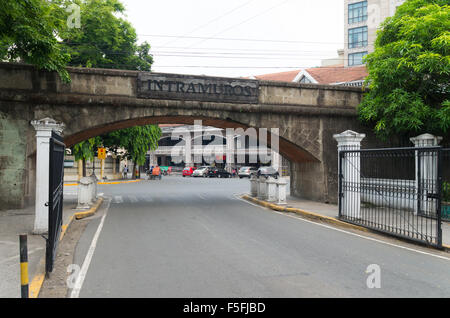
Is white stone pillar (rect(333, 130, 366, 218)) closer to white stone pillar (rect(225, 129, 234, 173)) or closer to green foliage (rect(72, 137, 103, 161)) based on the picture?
green foliage (rect(72, 137, 103, 161))

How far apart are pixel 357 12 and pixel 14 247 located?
47617 millimetres

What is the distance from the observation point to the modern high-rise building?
140 feet

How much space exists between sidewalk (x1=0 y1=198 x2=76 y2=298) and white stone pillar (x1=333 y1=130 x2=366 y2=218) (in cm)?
810

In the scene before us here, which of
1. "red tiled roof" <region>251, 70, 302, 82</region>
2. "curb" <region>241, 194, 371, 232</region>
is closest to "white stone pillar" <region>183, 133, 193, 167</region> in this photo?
"red tiled roof" <region>251, 70, 302, 82</region>

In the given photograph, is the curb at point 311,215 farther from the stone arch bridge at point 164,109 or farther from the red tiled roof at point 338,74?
the red tiled roof at point 338,74

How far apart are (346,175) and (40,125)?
27.8 feet

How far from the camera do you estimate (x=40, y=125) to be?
8781 millimetres

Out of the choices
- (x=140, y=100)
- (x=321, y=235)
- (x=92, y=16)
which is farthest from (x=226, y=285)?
(x=92, y=16)

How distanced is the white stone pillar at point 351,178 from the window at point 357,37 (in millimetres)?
38651

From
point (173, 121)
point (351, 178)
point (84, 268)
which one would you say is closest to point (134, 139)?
point (173, 121)

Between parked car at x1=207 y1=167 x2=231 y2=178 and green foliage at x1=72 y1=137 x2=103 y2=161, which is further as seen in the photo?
parked car at x1=207 y1=167 x2=231 y2=178

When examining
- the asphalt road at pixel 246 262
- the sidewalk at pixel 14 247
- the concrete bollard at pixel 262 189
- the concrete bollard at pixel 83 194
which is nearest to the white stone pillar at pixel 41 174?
the sidewalk at pixel 14 247

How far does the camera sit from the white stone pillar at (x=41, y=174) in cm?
869
